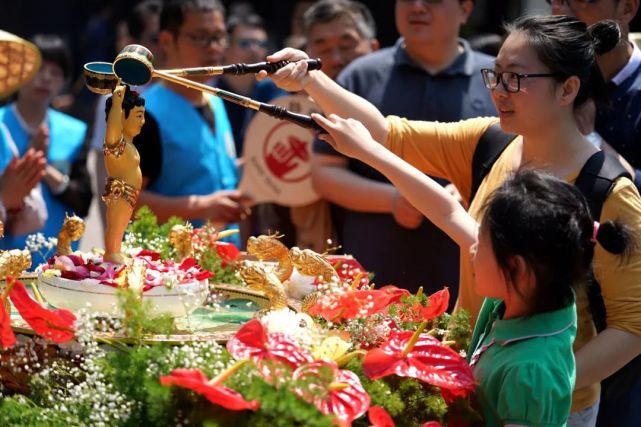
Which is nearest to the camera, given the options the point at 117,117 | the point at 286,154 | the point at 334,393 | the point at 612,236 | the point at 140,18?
the point at 334,393

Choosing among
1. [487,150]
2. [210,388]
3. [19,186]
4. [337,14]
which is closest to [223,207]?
[19,186]

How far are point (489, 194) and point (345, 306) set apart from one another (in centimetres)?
39

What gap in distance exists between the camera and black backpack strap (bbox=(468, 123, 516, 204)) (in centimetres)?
276

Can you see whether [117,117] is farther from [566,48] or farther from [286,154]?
[286,154]

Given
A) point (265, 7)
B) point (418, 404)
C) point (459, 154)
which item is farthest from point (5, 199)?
point (265, 7)

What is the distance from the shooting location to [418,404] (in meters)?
2.02

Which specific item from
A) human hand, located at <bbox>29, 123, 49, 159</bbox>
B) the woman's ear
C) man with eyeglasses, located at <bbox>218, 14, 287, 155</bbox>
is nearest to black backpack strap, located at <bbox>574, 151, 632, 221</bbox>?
the woman's ear

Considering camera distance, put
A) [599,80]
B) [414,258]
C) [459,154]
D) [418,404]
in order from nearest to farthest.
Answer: [418,404] < [599,80] < [459,154] < [414,258]

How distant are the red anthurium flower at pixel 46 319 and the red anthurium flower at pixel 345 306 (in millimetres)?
542

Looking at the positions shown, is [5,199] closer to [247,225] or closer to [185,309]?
[247,225]

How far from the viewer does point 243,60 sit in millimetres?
7262

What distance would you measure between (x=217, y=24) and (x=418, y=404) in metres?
3.09

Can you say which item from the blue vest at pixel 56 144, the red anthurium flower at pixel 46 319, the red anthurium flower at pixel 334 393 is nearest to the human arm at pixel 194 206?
the blue vest at pixel 56 144

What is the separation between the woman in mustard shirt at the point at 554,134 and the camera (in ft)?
7.84
